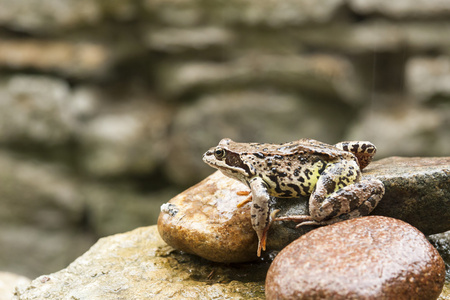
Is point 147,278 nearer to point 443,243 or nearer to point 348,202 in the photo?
point 348,202

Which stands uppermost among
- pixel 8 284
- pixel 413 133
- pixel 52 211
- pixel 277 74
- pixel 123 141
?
pixel 277 74

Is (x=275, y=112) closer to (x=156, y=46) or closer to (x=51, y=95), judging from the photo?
(x=156, y=46)

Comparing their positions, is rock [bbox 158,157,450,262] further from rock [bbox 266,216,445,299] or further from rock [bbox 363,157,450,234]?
rock [bbox 266,216,445,299]

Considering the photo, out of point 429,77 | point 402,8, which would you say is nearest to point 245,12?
point 402,8

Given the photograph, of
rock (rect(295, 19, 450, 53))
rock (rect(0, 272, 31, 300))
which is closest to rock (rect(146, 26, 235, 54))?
rock (rect(295, 19, 450, 53))

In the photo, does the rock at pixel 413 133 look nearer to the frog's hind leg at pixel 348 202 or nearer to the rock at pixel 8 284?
the frog's hind leg at pixel 348 202

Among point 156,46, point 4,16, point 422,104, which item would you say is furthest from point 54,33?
point 422,104
